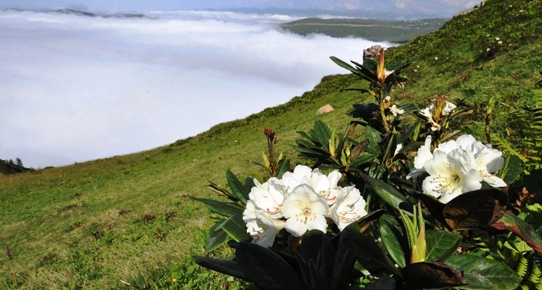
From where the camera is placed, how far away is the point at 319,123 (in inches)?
103

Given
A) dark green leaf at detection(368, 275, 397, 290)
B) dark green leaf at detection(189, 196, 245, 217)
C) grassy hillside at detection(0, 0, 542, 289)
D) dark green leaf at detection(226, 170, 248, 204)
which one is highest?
dark green leaf at detection(368, 275, 397, 290)

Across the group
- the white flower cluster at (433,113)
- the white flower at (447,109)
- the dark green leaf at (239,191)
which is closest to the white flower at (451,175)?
the dark green leaf at (239,191)

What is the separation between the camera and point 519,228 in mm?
1277

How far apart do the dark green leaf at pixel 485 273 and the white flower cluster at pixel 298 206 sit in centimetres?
34

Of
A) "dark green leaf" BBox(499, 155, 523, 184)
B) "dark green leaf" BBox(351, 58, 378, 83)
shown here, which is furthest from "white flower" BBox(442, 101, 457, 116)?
"dark green leaf" BBox(499, 155, 523, 184)

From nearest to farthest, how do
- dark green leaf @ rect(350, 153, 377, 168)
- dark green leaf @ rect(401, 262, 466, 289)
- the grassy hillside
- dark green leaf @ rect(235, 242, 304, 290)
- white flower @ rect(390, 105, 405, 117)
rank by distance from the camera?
1. dark green leaf @ rect(401, 262, 466, 289)
2. dark green leaf @ rect(235, 242, 304, 290)
3. dark green leaf @ rect(350, 153, 377, 168)
4. white flower @ rect(390, 105, 405, 117)
5. the grassy hillside

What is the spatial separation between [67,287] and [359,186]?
442 centimetres

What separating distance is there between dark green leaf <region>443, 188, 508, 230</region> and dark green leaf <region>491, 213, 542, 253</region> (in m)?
0.07

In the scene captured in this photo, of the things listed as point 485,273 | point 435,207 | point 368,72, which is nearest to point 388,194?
point 435,207

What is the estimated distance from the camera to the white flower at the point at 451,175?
1264 mm

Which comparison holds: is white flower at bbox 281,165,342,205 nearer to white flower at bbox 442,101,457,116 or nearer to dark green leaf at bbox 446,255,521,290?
dark green leaf at bbox 446,255,521,290

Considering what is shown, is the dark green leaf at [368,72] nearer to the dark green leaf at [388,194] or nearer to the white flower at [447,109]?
the white flower at [447,109]

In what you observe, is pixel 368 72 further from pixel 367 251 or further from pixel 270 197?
pixel 367 251

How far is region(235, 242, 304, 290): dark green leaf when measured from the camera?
44.1 inches
